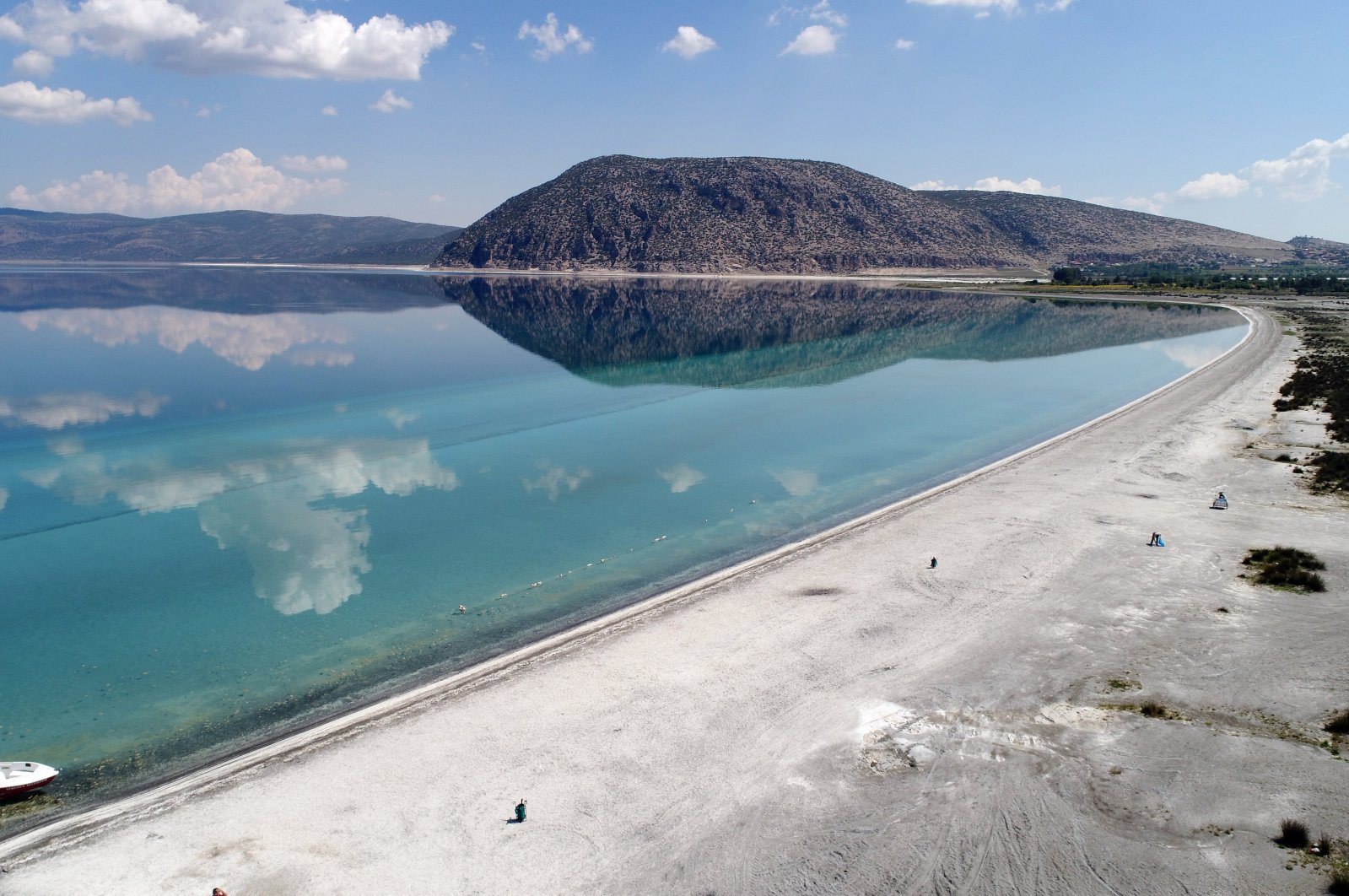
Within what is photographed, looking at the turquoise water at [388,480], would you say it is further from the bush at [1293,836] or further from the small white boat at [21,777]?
the bush at [1293,836]

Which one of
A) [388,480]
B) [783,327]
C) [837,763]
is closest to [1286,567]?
[837,763]

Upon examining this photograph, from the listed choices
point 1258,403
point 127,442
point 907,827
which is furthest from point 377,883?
point 1258,403

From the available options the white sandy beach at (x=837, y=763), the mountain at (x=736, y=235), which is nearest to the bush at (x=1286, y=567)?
the white sandy beach at (x=837, y=763)

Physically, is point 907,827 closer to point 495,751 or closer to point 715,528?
point 495,751

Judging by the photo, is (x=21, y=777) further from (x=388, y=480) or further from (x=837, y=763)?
(x=388, y=480)

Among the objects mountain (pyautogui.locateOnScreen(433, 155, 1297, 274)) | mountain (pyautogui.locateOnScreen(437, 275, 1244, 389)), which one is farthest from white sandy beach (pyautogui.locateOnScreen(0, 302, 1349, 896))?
mountain (pyautogui.locateOnScreen(433, 155, 1297, 274))

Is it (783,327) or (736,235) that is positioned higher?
(736,235)
